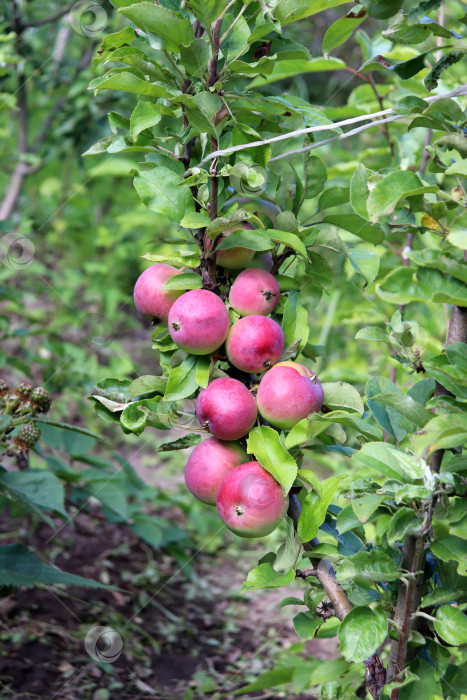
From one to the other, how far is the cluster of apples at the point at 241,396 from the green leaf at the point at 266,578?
3 cm

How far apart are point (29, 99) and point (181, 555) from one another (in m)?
2.22

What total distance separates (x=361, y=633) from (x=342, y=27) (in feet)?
2.08

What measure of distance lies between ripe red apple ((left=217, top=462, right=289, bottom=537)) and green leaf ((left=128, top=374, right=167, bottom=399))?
0.45 feet

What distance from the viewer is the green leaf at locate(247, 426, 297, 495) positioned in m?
0.64

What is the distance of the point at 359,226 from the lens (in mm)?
757

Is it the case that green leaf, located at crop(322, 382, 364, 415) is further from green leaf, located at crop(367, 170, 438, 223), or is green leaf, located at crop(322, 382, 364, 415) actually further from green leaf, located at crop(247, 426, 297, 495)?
green leaf, located at crop(367, 170, 438, 223)

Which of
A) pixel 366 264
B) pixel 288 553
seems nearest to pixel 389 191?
pixel 366 264

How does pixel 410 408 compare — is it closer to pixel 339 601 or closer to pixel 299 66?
pixel 339 601

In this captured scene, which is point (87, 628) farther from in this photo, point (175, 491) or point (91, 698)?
point (175, 491)

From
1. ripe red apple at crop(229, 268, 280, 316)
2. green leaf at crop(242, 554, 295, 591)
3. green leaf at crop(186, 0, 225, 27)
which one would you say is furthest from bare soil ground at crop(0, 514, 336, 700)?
green leaf at crop(186, 0, 225, 27)

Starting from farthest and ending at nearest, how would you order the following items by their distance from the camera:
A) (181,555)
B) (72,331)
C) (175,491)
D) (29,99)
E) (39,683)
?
(72,331) < (29,99) < (175,491) < (181,555) < (39,683)

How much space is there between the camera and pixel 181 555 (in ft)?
4.95

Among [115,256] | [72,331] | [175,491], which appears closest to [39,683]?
[175,491]

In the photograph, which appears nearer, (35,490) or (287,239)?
(287,239)
